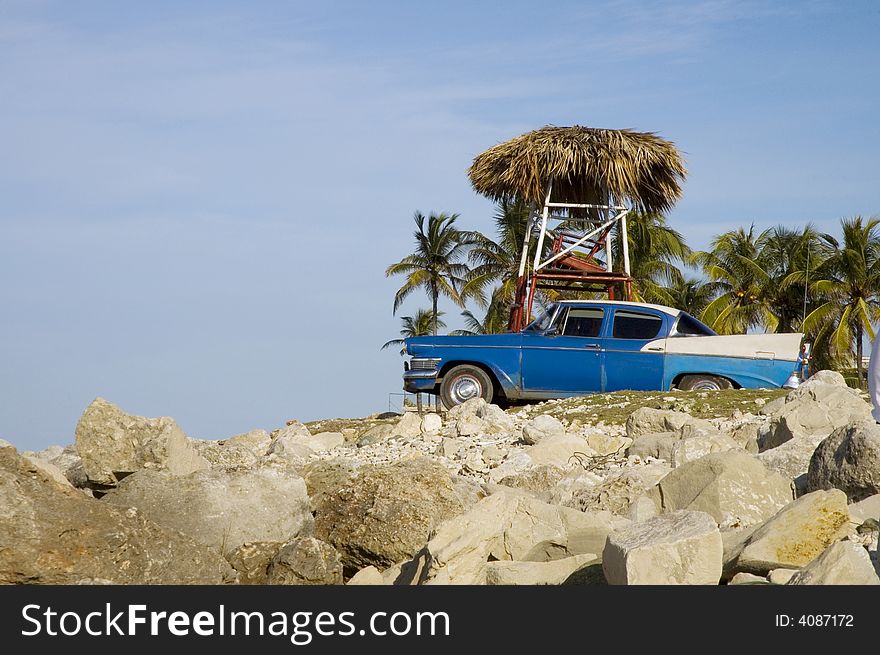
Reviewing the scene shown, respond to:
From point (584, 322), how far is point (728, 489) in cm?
929

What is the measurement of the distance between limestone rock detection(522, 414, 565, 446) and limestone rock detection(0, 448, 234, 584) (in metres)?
6.41

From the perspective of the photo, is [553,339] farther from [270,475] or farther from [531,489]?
[270,475]

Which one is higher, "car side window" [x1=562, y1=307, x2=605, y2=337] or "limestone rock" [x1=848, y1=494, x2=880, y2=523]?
"car side window" [x1=562, y1=307, x2=605, y2=337]

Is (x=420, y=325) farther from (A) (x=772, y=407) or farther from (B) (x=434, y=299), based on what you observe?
(A) (x=772, y=407)

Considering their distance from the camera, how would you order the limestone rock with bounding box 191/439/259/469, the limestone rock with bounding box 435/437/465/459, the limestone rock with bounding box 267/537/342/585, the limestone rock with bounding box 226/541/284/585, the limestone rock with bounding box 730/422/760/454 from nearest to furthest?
the limestone rock with bounding box 267/537/342/585
the limestone rock with bounding box 226/541/284/585
the limestone rock with bounding box 191/439/259/469
the limestone rock with bounding box 730/422/760/454
the limestone rock with bounding box 435/437/465/459

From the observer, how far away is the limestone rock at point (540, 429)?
13133mm

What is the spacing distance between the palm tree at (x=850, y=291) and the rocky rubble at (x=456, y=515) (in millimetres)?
31126

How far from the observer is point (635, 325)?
16953 millimetres

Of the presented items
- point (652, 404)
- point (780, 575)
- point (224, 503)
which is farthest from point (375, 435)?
point (780, 575)

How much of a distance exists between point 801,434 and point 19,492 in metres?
7.30

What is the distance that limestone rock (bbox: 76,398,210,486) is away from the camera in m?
9.10

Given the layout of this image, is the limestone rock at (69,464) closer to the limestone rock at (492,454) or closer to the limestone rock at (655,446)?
the limestone rock at (492,454)

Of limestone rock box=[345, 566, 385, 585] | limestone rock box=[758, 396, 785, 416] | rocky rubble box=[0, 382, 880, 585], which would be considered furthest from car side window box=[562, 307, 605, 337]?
limestone rock box=[345, 566, 385, 585]

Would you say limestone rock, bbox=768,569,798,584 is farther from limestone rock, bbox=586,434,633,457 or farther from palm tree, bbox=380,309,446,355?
palm tree, bbox=380,309,446,355
